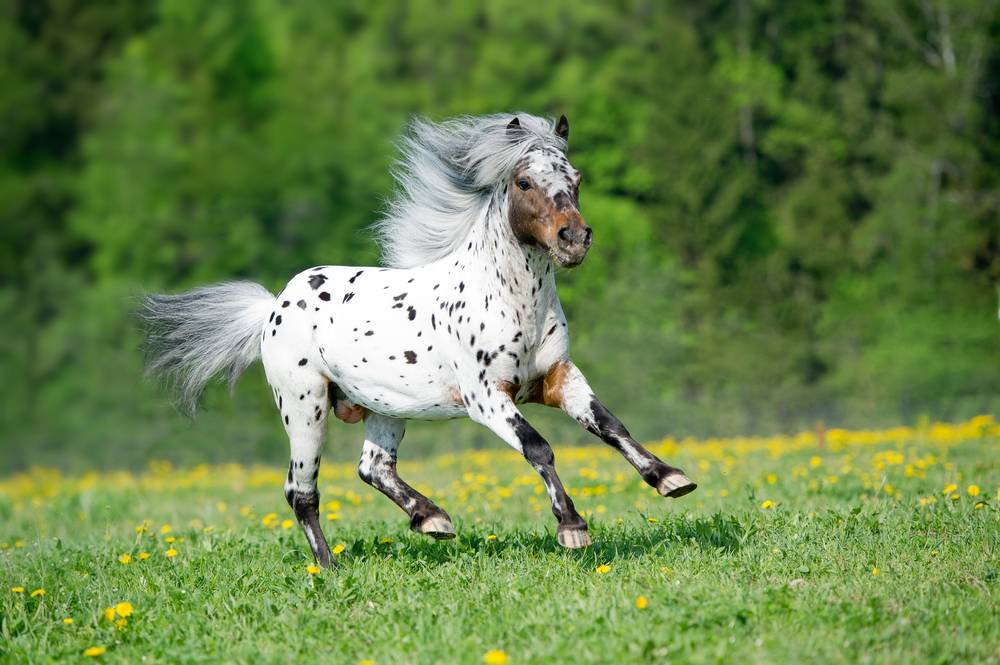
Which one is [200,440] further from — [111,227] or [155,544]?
[155,544]

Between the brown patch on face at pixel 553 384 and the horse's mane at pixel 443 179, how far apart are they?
115 cm

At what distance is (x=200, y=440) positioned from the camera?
2806cm

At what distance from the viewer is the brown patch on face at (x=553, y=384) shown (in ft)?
22.2

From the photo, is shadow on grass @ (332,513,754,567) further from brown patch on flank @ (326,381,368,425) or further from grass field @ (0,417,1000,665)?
brown patch on flank @ (326,381,368,425)

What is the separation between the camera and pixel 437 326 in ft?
23.1

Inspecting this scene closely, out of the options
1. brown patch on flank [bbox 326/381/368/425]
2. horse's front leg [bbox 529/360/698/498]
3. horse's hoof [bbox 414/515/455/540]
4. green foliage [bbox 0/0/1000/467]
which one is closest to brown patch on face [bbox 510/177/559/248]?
horse's front leg [bbox 529/360/698/498]

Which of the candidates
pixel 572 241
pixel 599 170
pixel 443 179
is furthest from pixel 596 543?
pixel 599 170

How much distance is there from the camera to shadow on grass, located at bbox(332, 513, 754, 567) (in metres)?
6.75

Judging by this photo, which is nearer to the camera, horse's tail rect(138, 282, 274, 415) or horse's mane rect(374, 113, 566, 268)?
horse's mane rect(374, 113, 566, 268)

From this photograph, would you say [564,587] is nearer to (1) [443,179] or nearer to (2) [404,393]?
(2) [404,393]

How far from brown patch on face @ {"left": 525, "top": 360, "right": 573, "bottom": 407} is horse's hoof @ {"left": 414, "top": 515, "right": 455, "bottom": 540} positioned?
889 millimetres

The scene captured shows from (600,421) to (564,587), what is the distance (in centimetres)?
95

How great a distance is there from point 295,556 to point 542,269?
247 centimetres

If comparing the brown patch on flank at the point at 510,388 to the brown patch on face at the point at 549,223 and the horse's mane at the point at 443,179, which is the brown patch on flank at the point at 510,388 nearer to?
the brown patch on face at the point at 549,223
